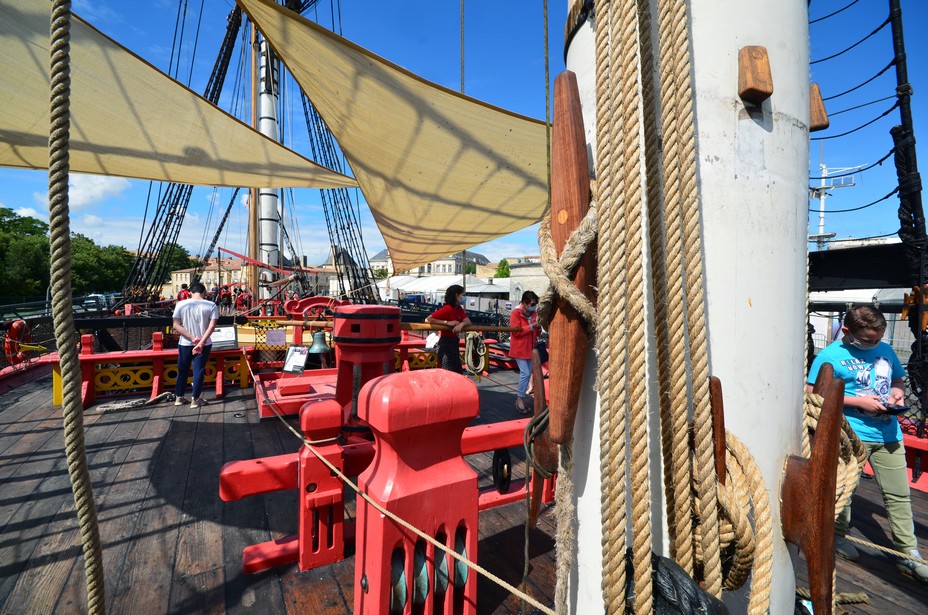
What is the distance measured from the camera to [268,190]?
1186 cm

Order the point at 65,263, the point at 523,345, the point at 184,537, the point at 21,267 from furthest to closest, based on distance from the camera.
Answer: the point at 21,267
the point at 523,345
the point at 184,537
the point at 65,263

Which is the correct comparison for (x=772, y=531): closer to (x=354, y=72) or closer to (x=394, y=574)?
(x=394, y=574)

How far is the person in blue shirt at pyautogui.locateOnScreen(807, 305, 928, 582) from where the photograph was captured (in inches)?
86.0

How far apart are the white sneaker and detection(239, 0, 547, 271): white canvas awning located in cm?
395

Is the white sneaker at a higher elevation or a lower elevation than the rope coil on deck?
lower

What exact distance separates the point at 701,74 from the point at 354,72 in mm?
3101

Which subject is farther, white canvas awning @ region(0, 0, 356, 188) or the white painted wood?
white canvas awning @ region(0, 0, 356, 188)

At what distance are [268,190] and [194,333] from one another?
858 cm

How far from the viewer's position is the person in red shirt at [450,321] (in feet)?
15.9

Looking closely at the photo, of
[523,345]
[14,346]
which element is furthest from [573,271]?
[14,346]

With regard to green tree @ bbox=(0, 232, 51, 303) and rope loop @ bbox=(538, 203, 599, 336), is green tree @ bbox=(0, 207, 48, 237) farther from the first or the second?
rope loop @ bbox=(538, 203, 599, 336)

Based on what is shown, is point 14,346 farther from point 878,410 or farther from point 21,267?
point 21,267

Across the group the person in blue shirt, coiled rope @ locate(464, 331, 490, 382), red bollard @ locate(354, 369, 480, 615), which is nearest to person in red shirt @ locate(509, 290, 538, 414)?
coiled rope @ locate(464, 331, 490, 382)

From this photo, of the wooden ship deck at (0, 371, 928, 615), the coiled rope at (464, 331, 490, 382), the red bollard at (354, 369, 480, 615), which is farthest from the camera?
the coiled rope at (464, 331, 490, 382)
